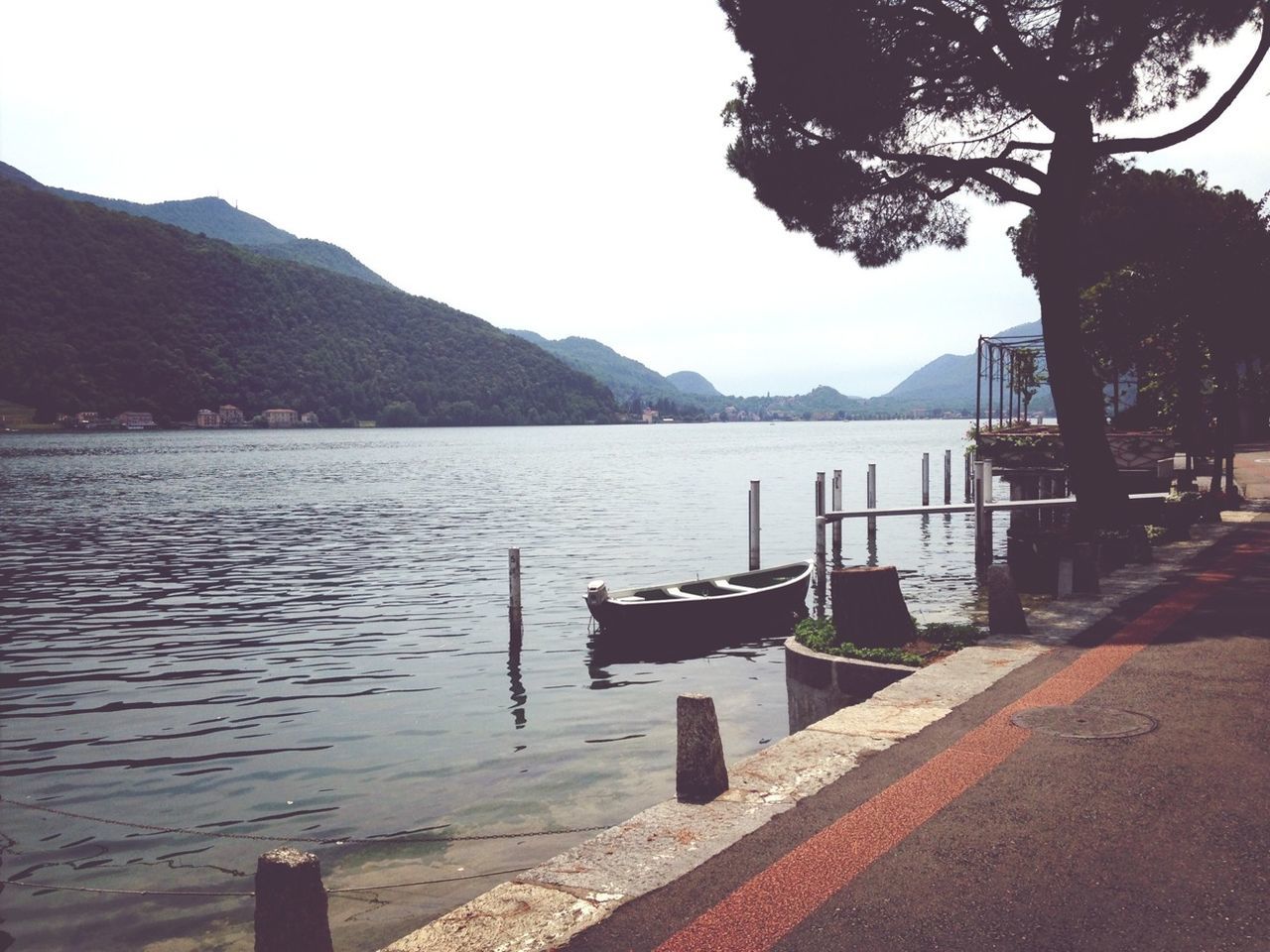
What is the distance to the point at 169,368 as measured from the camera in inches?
6196

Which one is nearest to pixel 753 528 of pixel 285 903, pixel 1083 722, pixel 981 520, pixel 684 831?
pixel 981 520

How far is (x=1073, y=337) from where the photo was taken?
19438mm

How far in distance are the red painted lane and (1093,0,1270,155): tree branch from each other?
1456 centimetres

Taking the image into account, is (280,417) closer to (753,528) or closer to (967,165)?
(753,528)

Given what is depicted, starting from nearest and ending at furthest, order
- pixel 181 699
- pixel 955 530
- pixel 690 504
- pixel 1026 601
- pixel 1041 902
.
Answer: pixel 1041 902
pixel 181 699
pixel 1026 601
pixel 955 530
pixel 690 504

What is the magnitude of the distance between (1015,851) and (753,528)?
2284 centimetres

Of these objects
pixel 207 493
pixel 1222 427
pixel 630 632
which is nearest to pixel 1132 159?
pixel 1222 427

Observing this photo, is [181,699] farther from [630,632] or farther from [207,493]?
[207,493]

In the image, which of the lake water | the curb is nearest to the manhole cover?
the curb

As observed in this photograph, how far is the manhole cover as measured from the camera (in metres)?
7.20

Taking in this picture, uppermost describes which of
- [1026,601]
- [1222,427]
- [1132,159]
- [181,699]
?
[1132,159]

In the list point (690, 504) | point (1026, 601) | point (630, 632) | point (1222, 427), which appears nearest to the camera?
point (1026, 601)

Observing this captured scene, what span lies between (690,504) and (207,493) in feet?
101

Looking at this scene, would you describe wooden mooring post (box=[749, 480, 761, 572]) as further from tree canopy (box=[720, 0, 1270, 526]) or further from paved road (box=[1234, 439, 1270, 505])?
paved road (box=[1234, 439, 1270, 505])
